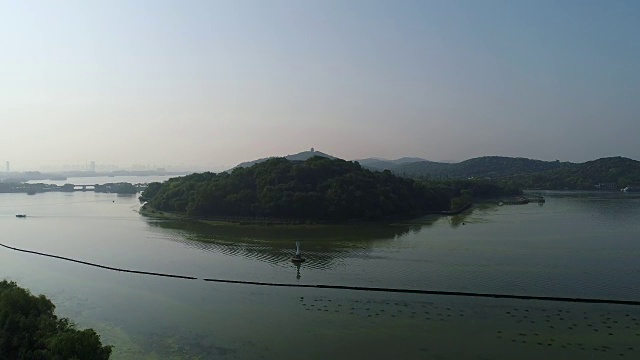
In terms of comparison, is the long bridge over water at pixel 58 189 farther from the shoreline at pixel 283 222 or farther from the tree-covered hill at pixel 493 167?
the tree-covered hill at pixel 493 167

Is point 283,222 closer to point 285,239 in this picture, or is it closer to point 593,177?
point 285,239

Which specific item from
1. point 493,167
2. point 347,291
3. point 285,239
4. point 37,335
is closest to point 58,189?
point 285,239

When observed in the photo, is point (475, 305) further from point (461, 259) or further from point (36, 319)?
point (36, 319)

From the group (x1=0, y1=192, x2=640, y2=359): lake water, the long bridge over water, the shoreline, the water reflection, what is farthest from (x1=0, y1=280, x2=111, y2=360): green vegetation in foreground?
the long bridge over water

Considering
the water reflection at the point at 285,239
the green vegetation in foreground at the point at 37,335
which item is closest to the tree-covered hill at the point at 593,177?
the water reflection at the point at 285,239

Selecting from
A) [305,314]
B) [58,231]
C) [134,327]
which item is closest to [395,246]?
[305,314]

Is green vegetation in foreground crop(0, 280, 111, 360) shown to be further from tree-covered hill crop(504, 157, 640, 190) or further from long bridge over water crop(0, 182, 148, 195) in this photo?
tree-covered hill crop(504, 157, 640, 190)
